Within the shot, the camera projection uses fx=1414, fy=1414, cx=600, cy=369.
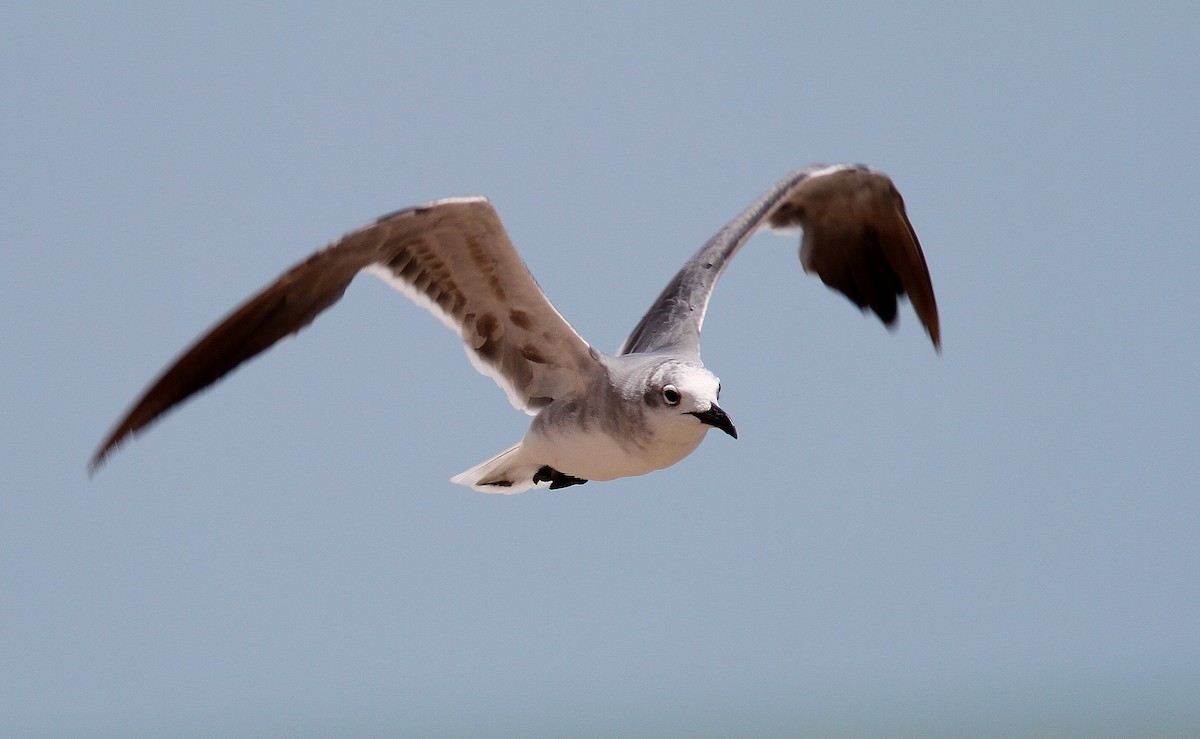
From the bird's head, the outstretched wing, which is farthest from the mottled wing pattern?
the outstretched wing

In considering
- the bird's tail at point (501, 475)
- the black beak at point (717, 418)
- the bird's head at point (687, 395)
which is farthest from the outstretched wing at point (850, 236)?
the black beak at point (717, 418)

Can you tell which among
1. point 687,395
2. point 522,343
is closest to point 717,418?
point 687,395

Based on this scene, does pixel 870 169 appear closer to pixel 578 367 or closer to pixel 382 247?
pixel 578 367

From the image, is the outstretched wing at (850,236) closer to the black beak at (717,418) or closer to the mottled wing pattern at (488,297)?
the mottled wing pattern at (488,297)

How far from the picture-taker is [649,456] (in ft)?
17.7

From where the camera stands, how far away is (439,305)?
19.6ft

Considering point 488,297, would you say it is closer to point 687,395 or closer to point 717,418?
point 687,395

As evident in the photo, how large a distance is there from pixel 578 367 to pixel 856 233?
8.20ft

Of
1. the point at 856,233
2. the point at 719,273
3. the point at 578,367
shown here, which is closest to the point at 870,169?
the point at 856,233

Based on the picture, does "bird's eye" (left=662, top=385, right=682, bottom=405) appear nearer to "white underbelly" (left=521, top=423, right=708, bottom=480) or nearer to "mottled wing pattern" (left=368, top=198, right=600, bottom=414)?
"white underbelly" (left=521, top=423, right=708, bottom=480)

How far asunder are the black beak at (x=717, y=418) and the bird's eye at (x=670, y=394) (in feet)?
0.35

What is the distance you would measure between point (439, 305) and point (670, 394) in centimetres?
126

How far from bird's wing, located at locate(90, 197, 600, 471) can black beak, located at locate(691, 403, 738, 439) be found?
0.91 meters

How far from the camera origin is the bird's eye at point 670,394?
17.0 ft
